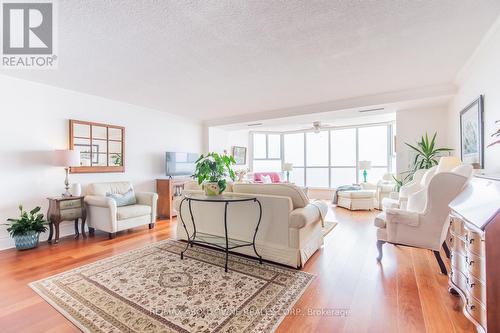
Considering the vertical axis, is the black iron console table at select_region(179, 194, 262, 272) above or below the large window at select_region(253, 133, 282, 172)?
below

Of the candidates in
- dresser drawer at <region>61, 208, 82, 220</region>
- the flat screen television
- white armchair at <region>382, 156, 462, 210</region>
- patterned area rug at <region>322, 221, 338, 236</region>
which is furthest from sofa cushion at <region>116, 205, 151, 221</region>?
white armchair at <region>382, 156, 462, 210</region>

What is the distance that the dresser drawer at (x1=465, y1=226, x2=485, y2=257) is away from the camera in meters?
1.44

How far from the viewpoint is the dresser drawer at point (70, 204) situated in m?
3.44

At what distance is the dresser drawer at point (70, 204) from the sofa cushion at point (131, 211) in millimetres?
560

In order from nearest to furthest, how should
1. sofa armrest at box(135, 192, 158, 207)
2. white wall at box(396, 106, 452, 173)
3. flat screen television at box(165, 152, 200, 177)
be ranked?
sofa armrest at box(135, 192, 158, 207), white wall at box(396, 106, 452, 173), flat screen television at box(165, 152, 200, 177)

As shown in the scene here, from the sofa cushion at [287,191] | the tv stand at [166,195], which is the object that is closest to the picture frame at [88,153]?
the tv stand at [166,195]

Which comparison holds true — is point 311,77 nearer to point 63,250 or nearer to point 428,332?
point 428,332

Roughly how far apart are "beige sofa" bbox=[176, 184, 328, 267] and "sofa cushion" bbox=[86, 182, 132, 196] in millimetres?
2086

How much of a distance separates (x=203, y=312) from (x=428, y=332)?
5.10 feet

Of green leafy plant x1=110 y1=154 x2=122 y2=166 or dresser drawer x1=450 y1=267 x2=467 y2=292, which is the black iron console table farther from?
green leafy plant x1=110 y1=154 x2=122 y2=166

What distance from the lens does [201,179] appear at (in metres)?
2.96

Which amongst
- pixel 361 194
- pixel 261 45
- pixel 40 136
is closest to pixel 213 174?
pixel 261 45

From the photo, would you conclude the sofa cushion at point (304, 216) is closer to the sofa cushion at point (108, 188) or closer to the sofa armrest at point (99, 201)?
the sofa armrest at point (99, 201)

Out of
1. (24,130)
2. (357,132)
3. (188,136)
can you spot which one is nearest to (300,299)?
(24,130)
